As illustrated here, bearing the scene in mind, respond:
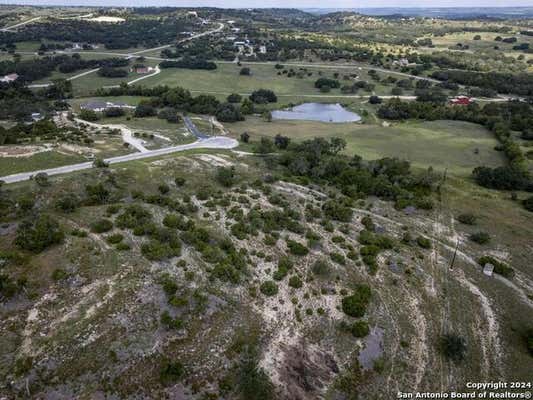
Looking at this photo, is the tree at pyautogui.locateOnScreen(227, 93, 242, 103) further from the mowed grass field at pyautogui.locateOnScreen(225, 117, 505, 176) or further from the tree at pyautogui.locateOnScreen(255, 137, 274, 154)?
the tree at pyautogui.locateOnScreen(255, 137, 274, 154)

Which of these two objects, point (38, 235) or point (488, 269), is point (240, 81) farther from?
point (488, 269)

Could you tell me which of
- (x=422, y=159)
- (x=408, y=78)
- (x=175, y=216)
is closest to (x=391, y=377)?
(x=175, y=216)

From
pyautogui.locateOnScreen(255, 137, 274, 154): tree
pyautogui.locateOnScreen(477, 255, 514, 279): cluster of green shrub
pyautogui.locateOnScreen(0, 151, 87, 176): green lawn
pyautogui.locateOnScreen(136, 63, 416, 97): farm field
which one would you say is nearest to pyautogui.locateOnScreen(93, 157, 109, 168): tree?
pyautogui.locateOnScreen(0, 151, 87, 176): green lawn

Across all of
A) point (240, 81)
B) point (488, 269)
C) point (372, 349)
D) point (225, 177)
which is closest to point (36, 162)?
point (225, 177)

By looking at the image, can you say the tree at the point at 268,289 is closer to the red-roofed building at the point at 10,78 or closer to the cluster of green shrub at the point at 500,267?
the cluster of green shrub at the point at 500,267

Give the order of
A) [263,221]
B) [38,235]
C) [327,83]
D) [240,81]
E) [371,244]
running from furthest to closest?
[240,81], [327,83], [263,221], [371,244], [38,235]

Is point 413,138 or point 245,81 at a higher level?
point 245,81

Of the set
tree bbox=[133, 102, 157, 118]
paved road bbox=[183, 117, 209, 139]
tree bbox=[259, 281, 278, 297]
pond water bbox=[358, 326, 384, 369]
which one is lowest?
pond water bbox=[358, 326, 384, 369]
